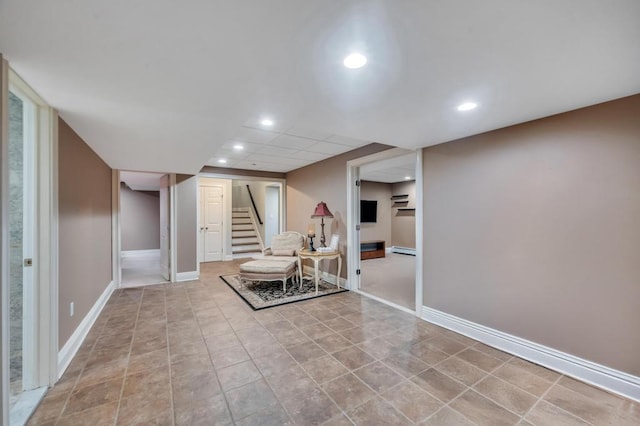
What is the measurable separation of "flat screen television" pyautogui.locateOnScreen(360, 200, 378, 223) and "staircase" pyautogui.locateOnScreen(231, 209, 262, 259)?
326 cm

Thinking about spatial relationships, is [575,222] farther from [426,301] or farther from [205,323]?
[205,323]

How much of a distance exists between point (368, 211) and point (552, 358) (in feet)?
19.8

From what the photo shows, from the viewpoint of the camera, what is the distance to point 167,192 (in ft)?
16.3

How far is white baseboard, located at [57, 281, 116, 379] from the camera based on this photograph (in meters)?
2.14

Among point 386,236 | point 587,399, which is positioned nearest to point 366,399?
point 587,399

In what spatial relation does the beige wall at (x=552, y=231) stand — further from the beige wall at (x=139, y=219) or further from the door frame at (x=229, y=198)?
the beige wall at (x=139, y=219)

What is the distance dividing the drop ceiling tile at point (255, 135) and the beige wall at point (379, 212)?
499 centimetres

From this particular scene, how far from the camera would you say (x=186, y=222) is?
5027 mm

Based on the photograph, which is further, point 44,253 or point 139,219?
point 139,219

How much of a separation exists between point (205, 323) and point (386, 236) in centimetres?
653

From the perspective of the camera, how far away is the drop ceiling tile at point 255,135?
3166 millimetres

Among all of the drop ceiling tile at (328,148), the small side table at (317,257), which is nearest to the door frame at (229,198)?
the small side table at (317,257)

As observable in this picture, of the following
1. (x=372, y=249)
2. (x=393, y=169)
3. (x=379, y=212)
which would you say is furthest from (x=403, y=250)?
(x=393, y=169)

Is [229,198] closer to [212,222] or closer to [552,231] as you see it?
[212,222]
